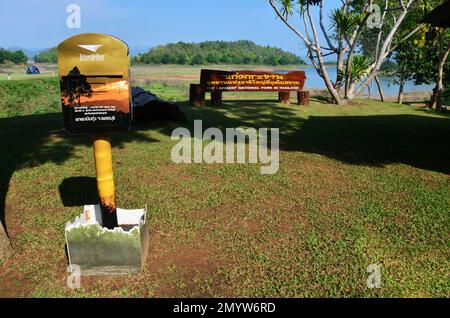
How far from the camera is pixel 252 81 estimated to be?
16453 millimetres

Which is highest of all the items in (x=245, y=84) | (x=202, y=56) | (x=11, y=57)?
(x=202, y=56)

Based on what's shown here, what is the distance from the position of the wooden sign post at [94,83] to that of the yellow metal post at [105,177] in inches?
4.8

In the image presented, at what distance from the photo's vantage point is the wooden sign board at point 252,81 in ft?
52.0

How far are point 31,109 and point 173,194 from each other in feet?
85.7

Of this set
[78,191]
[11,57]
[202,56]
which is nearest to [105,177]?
[78,191]

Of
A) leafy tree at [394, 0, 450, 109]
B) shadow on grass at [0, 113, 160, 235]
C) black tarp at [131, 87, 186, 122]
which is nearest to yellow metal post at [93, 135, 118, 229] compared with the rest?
shadow on grass at [0, 113, 160, 235]

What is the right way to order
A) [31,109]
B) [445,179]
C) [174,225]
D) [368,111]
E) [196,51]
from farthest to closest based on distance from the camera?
[196,51]
[31,109]
[368,111]
[445,179]
[174,225]

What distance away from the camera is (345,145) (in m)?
9.31

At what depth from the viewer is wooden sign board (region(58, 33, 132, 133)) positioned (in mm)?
3277

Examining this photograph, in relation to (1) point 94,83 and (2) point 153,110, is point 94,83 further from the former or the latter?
(2) point 153,110

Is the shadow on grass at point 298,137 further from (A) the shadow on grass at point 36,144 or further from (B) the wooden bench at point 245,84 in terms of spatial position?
(B) the wooden bench at point 245,84

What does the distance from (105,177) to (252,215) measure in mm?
2343

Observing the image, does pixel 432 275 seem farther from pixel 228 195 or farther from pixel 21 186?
pixel 21 186

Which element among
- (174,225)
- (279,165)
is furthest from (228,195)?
(279,165)
